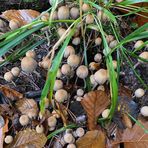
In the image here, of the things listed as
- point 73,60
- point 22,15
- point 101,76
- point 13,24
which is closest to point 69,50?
point 73,60

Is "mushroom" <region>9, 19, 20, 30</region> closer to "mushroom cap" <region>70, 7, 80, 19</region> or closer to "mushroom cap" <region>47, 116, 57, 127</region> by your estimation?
"mushroom cap" <region>70, 7, 80, 19</region>

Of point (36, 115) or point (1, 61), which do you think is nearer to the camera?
point (36, 115)

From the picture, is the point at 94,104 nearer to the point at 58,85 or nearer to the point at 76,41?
the point at 58,85

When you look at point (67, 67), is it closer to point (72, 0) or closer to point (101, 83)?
point (101, 83)

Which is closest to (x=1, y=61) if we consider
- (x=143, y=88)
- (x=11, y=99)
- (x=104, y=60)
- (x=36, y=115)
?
(x=11, y=99)

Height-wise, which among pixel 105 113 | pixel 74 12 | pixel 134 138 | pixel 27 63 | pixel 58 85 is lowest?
pixel 134 138

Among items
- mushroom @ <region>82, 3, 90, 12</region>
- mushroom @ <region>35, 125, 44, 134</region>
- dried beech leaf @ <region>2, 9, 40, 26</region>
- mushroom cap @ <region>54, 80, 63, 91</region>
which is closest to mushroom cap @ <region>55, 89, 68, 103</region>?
mushroom cap @ <region>54, 80, 63, 91</region>

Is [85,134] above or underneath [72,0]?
underneath
